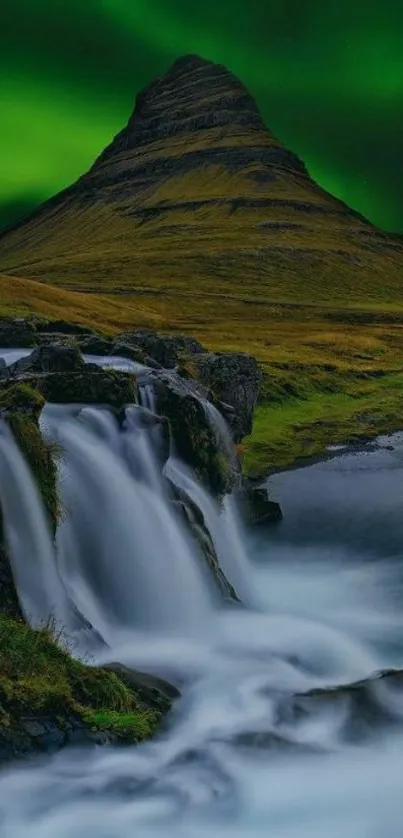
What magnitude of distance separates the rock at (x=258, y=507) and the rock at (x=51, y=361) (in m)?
8.16

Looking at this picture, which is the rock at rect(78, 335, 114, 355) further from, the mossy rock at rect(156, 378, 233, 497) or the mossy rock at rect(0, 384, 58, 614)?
the mossy rock at rect(0, 384, 58, 614)

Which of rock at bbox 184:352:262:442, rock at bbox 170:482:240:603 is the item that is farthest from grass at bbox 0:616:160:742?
rock at bbox 184:352:262:442

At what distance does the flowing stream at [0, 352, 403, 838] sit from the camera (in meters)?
11.7

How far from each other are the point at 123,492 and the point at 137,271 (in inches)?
6499

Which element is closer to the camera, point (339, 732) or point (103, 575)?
point (339, 732)

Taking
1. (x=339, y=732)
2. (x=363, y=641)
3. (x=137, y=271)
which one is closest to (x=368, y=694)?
(x=339, y=732)

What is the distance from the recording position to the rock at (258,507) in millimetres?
30844

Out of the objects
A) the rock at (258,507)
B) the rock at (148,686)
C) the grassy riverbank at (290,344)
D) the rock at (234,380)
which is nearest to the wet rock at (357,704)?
the rock at (148,686)

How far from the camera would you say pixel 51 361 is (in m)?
26.3

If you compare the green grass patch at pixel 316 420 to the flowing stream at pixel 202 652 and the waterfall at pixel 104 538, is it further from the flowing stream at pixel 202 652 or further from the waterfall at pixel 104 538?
the waterfall at pixel 104 538

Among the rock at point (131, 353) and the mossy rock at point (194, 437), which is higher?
the rock at point (131, 353)

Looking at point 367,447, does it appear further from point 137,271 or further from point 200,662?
point 137,271

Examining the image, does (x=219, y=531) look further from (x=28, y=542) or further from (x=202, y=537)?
(x=28, y=542)

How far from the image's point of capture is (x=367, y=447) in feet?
153
